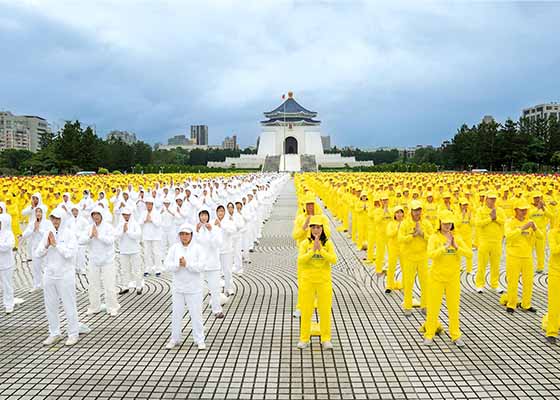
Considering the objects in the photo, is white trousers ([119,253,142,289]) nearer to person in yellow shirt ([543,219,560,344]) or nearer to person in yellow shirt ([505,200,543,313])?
person in yellow shirt ([505,200,543,313])

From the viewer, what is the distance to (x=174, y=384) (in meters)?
5.40

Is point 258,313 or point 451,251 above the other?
point 451,251

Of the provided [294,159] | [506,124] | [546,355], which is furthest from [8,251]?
[294,159]

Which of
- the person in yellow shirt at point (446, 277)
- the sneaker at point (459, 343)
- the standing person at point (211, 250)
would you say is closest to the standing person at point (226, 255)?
the standing person at point (211, 250)

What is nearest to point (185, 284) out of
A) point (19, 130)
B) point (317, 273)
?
point (317, 273)

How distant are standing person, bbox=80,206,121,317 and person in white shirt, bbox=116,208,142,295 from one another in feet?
3.18

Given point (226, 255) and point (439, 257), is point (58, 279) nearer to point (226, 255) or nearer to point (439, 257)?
point (226, 255)

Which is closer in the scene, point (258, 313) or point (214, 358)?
point (214, 358)

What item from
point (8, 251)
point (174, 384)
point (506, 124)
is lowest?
point (174, 384)

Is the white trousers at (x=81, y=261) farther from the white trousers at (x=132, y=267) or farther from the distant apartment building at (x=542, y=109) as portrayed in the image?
the distant apartment building at (x=542, y=109)

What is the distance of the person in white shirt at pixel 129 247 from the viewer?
888cm

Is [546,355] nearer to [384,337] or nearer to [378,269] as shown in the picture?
[384,337]

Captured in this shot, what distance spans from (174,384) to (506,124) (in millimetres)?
56394

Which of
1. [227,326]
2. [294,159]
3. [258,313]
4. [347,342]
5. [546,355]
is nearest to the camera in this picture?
[546,355]
